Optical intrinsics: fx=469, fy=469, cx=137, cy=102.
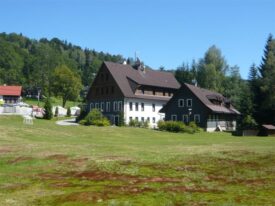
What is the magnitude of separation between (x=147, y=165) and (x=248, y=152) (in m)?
9.07

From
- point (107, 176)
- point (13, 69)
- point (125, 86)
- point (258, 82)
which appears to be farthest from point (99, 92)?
point (13, 69)

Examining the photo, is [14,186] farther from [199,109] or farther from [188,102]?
[188,102]

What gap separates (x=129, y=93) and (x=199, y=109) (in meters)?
14.3

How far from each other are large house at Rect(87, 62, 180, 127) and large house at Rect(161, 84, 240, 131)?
5.76 meters

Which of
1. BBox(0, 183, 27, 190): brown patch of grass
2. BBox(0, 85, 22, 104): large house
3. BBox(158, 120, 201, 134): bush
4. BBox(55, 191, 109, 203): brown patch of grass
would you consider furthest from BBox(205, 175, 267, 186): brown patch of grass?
BBox(0, 85, 22, 104): large house

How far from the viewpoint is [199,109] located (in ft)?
277

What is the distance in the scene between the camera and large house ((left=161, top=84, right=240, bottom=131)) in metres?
83.5

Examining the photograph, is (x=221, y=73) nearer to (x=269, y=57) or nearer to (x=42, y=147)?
(x=269, y=57)

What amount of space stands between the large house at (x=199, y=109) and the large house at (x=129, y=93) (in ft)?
18.9

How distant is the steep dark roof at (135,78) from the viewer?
9119 cm

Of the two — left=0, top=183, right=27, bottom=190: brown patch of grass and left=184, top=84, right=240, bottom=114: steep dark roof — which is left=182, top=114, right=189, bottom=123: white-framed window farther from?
left=0, top=183, right=27, bottom=190: brown patch of grass

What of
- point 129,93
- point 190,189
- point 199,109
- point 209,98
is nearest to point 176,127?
point 199,109

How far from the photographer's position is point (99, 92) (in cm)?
9594

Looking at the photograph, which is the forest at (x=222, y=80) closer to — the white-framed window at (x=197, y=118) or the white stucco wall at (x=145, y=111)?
the white-framed window at (x=197, y=118)
